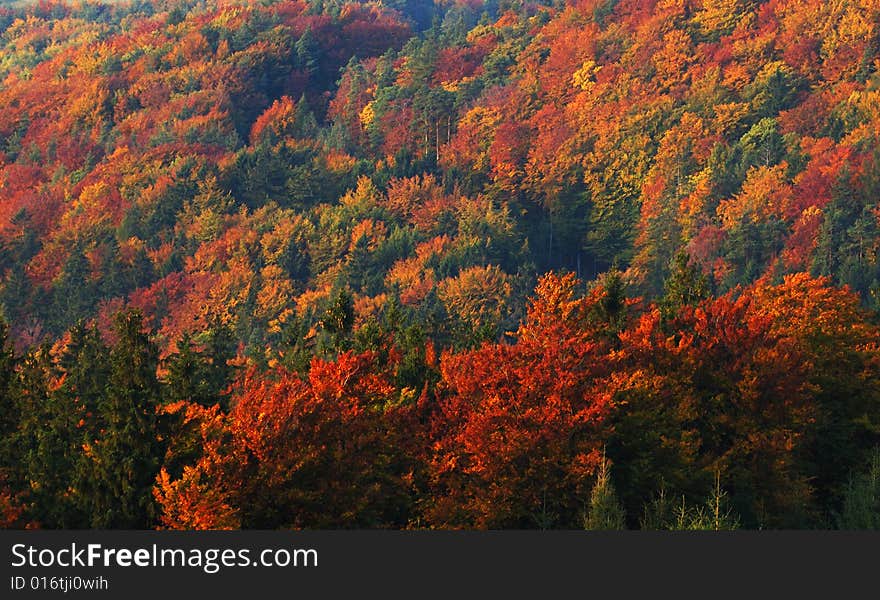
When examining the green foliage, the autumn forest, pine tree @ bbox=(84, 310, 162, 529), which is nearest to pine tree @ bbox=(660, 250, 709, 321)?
the autumn forest


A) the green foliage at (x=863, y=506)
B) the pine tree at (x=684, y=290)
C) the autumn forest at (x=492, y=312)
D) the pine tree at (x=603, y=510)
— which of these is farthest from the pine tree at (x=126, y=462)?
the pine tree at (x=684, y=290)

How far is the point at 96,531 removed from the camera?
141 feet

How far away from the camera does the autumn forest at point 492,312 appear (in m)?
50.1

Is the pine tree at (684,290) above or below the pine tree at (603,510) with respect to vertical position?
below

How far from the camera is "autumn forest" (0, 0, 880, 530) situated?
50.1 meters

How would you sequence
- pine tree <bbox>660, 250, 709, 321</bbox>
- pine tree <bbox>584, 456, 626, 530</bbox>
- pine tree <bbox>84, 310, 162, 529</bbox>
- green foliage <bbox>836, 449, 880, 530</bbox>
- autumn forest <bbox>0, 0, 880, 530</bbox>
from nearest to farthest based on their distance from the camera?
pine tree <bbox>84, 310, 162, 529</bbox> → pine tree <bbox>584, 456, 626, 530</bbox> → autumn forest <bbox>0, 0, 880, 530</bbox> → green foliage <bbox>836, 449, 880, 530</bbox> → pine tree <bbox>660, 250, 709, 321</bbox>

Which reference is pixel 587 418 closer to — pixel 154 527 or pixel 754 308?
pixel 154 527

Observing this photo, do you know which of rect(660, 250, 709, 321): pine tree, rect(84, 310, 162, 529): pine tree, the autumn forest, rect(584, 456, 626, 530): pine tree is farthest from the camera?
rect(660, 250, 709, 321): pine tree

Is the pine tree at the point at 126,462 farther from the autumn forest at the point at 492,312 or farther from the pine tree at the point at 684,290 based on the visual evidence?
the pine tree at the point at 684,290

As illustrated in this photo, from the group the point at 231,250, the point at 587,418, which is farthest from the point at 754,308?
the point at 231,250

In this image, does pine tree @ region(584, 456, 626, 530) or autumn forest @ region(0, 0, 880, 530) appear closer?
pine tree @ region(584, 456, 626, 530)

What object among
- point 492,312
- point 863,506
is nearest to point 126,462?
point 863,506

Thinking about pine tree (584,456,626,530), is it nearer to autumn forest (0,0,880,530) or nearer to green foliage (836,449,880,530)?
autumn forest (0,0,880,530)

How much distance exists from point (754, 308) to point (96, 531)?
138 ft
